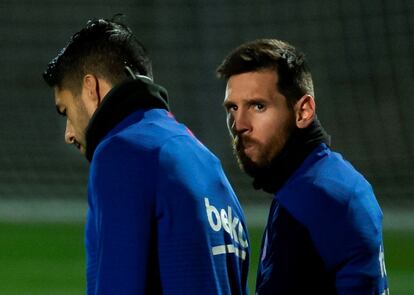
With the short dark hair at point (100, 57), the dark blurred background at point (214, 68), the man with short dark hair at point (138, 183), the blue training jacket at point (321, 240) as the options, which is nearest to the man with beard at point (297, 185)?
the blue training jacket at point (321, 240)

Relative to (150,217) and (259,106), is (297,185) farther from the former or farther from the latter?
(150,217)

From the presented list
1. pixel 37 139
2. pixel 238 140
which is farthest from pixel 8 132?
pixel 238 140

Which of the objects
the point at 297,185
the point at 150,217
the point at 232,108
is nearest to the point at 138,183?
the point at 150,217

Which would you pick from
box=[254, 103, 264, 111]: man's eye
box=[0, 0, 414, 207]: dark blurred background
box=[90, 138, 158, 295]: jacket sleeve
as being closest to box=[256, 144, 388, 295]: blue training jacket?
box=[254, 103, 264, 111]: man's eye

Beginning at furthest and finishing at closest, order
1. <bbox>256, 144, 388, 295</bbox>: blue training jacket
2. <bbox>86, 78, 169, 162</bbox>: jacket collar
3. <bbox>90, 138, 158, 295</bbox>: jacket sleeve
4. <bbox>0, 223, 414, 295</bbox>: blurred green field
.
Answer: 1. <bbox>0, 223, 414, 295</bbox>: blurred green field
2. <bbox>256, 144, 388, 295</bbox>: blue training jacket
3. <bbox>86, 78, 169, 162</bbox>: jacket collar
4. <bbox>90, 138, 158, 295</bbox>: jacket sleeve

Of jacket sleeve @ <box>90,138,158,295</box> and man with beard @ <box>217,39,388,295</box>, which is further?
man with beard @ <box>217,39,388,295</box>

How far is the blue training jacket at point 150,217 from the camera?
2.26m

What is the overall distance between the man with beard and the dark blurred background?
22.2 feet

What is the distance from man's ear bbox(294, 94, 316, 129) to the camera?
2693 mm

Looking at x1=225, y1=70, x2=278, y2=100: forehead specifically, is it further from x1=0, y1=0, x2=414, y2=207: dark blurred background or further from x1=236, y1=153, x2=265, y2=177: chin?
x1=0, y1=0, x2=414, y2=207: dark blurred background

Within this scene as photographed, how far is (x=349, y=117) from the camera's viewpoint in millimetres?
9984

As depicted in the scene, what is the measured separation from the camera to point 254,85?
275 cm

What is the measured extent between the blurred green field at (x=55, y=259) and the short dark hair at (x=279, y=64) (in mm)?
3397

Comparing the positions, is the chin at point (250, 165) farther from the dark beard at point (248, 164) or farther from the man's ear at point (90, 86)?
the man's ear at point (90, 86)
